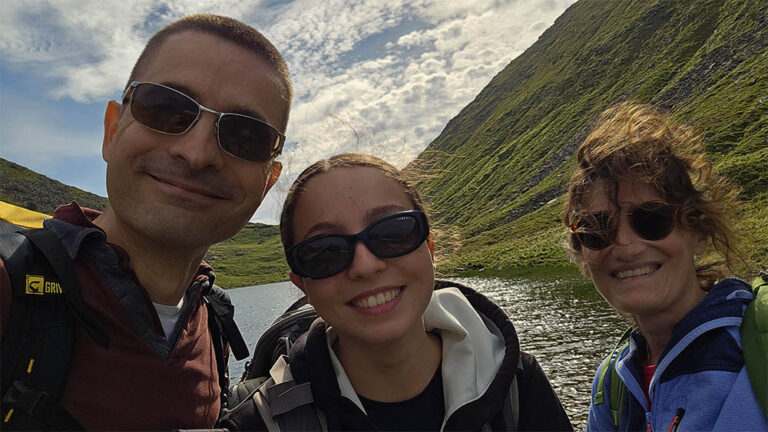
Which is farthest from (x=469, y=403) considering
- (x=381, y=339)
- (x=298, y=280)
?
(x=298, y=280)

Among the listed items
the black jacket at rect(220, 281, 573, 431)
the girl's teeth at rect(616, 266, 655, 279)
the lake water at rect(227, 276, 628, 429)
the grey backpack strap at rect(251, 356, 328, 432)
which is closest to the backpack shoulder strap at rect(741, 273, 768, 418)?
the girl's teeth at rect(616, 266, 655, 279)

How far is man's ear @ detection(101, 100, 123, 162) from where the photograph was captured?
12.4ft

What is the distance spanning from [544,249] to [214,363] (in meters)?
67.2

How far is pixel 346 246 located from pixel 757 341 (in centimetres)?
331

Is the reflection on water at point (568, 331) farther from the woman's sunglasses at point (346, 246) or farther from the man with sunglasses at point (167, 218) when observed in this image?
the man with sunglasses at point (167, 218)

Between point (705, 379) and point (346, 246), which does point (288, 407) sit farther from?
point (705, 379)

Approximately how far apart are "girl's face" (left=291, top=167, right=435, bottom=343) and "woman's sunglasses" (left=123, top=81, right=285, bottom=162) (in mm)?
719

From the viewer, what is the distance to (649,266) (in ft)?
14.5

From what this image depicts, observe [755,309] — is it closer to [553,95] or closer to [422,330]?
[422,330]

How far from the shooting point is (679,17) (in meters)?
133

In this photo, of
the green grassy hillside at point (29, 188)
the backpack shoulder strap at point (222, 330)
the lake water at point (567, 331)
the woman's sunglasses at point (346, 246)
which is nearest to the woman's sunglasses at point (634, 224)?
the woman's sunglasses at point (346, 246)

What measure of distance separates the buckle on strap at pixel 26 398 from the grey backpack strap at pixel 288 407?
1.27m

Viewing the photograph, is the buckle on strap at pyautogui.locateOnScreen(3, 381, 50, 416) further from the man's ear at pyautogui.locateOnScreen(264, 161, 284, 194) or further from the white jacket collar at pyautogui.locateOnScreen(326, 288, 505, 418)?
the man's ear at pyautogui.locateOnScreen(264, 161, 284, 194)

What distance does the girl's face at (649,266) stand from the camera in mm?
4348
